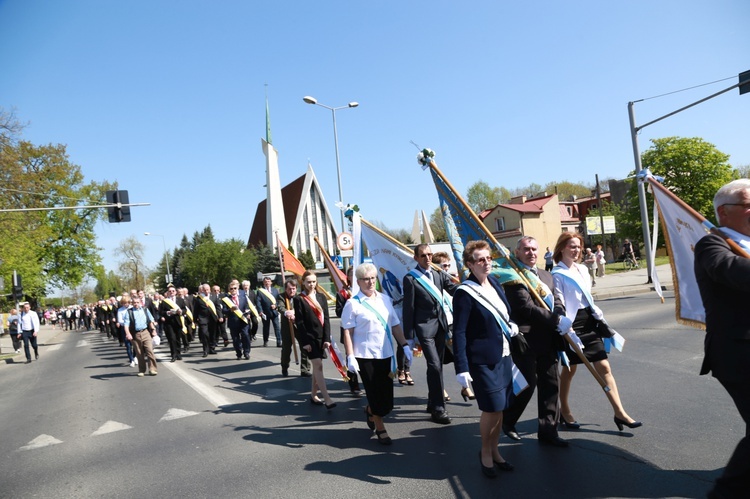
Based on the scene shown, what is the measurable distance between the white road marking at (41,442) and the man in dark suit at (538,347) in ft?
17.4

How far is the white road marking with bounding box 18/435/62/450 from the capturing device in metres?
6.54

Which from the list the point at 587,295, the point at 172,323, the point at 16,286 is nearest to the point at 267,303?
the point at 172,323

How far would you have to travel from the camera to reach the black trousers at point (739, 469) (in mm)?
2896

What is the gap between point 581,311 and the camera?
16.2 ft

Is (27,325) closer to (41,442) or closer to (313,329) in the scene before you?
(41,442)

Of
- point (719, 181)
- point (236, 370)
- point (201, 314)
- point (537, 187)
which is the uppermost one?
point (537, 187)

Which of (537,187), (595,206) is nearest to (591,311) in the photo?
(595,206)

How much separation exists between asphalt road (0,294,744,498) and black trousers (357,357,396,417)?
14.3 inches

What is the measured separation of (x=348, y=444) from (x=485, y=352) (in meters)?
2.01

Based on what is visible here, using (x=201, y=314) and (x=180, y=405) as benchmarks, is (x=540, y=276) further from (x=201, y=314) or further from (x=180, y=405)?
(x=201, y=314)

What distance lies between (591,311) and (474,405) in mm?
2178

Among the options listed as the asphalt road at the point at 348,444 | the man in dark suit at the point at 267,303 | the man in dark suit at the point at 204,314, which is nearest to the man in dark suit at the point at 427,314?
the asphalt road at the point at 348,444

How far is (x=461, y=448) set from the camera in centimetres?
498

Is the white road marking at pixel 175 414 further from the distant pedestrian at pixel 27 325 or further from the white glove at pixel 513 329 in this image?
the distant pedestrian at pixel 27 325
